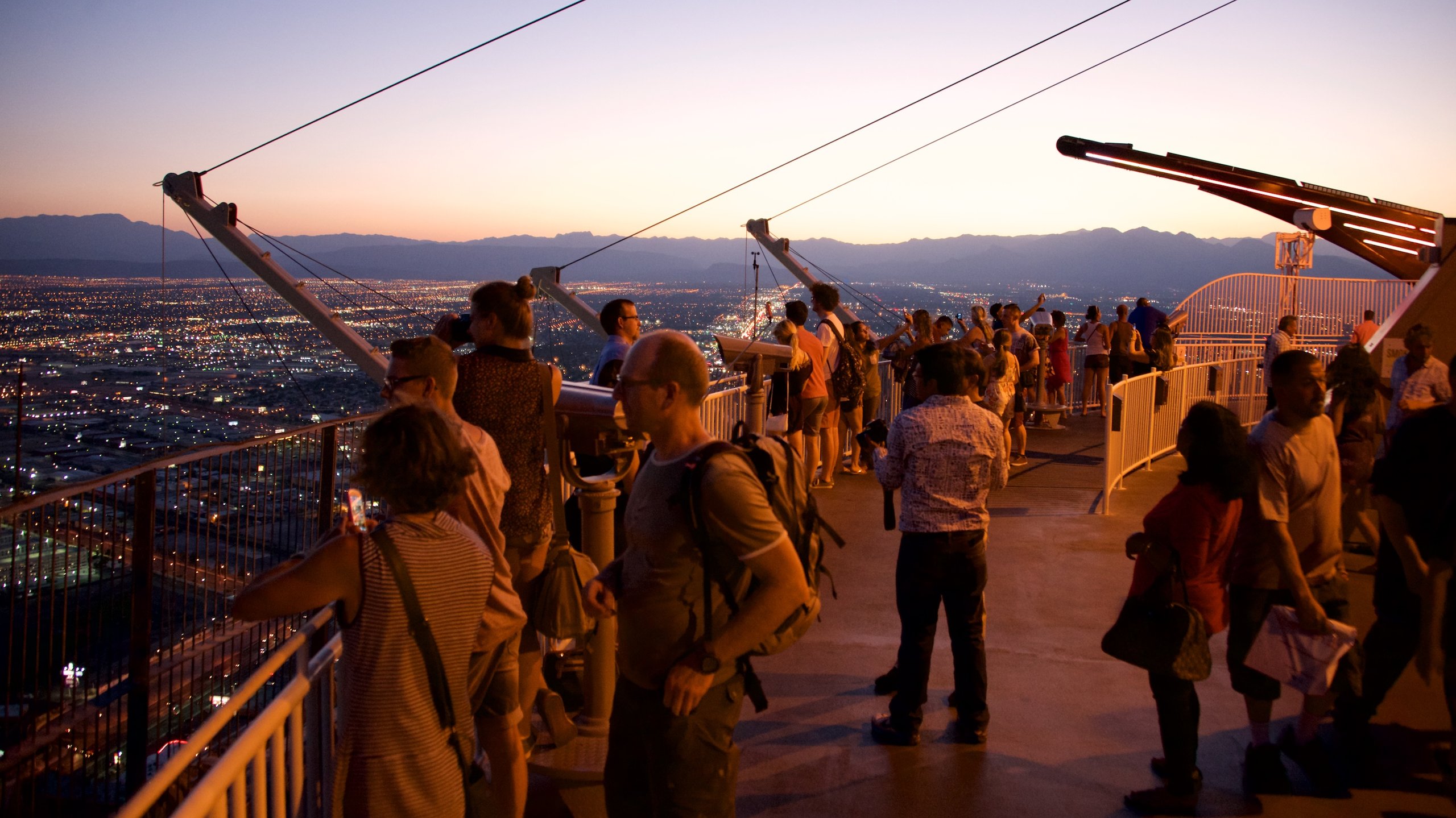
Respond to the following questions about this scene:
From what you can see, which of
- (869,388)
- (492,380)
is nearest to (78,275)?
(869,388)

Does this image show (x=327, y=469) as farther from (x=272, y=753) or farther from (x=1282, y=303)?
(x=1282, y=303)

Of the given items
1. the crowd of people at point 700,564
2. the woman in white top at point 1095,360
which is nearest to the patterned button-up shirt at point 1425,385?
the crowd of people at point 700,564

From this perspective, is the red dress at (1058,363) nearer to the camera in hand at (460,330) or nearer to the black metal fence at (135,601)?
the camera in hand at (460,330)

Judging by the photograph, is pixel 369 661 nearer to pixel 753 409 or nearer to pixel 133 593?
pixel 133 593

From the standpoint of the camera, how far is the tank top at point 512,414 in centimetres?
336

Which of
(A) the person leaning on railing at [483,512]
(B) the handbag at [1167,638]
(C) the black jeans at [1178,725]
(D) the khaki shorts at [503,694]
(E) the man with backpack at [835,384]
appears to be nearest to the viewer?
(A) the person leaning on railing at [483,512]

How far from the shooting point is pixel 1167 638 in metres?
3.52

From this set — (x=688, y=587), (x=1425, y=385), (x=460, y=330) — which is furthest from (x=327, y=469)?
(x=1425, y=385)

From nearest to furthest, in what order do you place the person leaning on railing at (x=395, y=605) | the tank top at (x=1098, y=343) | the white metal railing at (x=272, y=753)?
the white metal railing at (x=272, y=753), the person leaning on railing at (x=395, y=605), the tank top at (x=1098, y=343)

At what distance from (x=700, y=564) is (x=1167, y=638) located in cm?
218

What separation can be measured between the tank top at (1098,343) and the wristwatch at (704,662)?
14938 millimetres

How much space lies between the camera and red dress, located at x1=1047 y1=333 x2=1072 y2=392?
601 inches

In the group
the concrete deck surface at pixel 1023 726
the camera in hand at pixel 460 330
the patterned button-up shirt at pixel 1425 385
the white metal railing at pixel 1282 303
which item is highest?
the white metal railing at pixel 1282 303

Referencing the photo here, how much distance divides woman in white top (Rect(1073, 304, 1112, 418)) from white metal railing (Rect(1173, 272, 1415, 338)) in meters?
2.82
